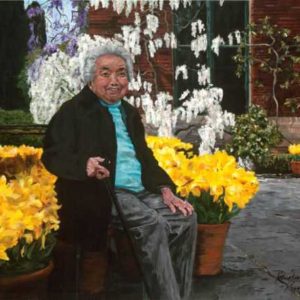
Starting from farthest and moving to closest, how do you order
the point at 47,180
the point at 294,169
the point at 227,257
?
the point at 294,169
the point at 227,257
the point at 47,180

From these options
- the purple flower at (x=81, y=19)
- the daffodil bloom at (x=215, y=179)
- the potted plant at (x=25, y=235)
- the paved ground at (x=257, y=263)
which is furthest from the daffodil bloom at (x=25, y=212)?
the purple flower at (x=81, y=19)

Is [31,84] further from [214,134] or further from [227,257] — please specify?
[227,257]

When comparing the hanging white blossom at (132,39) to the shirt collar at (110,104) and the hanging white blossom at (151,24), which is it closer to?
the hanging white blossom at (151,24)

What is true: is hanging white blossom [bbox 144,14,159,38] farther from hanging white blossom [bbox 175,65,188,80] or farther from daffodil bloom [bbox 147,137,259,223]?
daffodil bloom [bbox 147,137,259,223]

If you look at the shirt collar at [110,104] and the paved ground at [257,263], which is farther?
the paved ground at [257,263]

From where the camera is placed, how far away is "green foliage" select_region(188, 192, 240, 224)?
163 inches

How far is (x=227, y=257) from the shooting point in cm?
472

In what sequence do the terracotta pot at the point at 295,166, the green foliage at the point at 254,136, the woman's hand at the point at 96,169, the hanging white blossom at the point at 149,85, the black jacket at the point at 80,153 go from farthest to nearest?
the hanging white blossom at the point at 149,85 → the green foliage at the point at 254,136 → the terracotta pot at the point at 295,166 → the black jacket at the point at 80,153 → the woman's hand at the point at 96,169

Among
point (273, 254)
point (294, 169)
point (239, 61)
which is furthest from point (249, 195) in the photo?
point (239, 61)

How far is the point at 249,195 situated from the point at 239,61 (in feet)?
24.9

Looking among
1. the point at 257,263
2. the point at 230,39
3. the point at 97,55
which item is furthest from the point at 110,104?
the point at 230,39

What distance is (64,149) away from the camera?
3.22 meters

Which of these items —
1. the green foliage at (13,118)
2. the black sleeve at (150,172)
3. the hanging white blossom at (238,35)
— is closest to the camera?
the black sleeve at (150,172)

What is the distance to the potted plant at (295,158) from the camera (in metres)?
10.3
